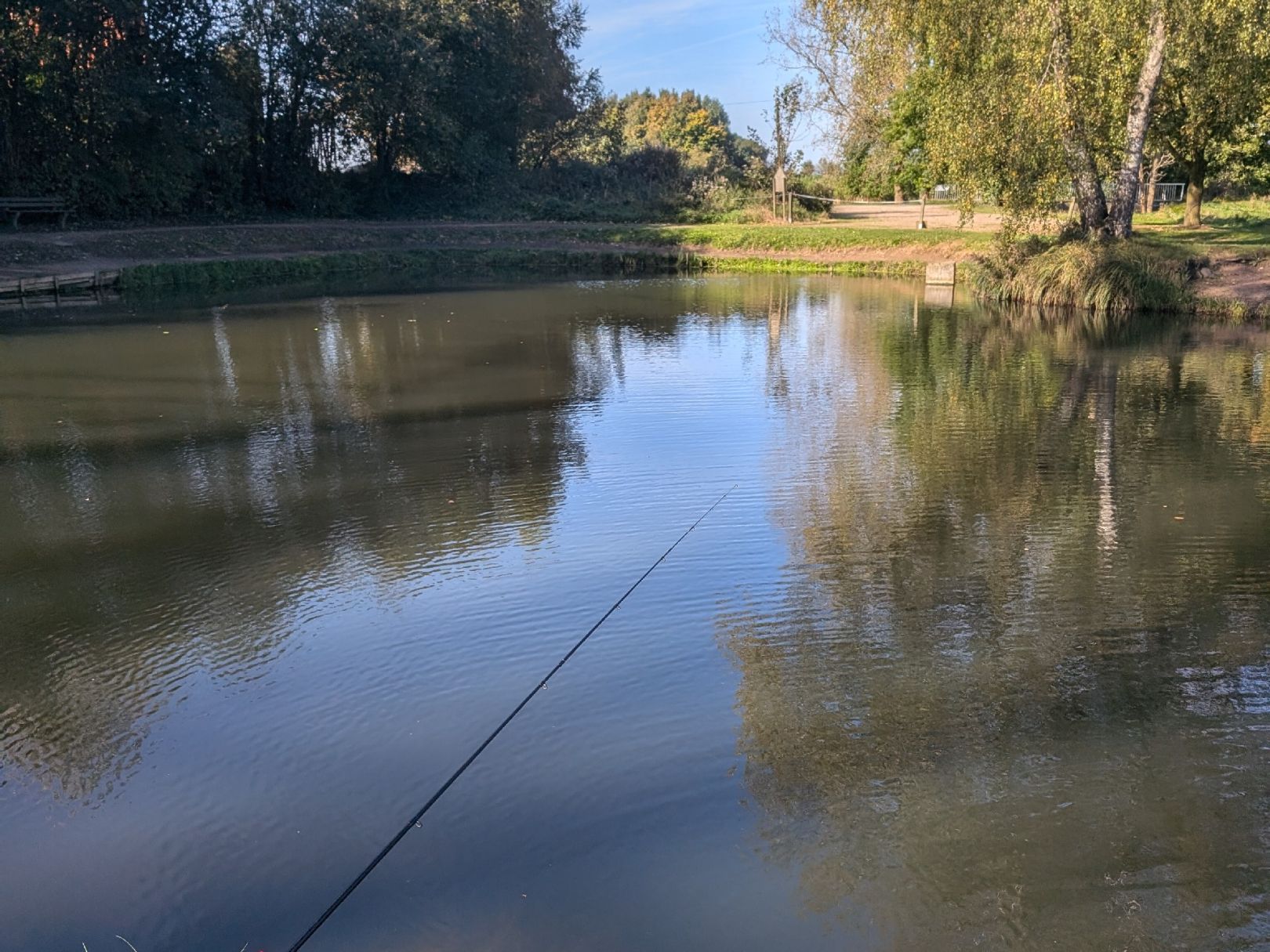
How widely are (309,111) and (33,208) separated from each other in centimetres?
1009

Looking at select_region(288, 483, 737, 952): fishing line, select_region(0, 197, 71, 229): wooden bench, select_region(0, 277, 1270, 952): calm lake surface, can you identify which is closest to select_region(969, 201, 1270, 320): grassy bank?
select_region(0, 277, 1270, 952): calm lake surface

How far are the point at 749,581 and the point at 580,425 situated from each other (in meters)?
4.36

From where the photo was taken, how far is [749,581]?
6090 millimetres

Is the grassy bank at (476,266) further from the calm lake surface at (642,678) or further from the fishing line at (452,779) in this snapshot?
the fishing line at (452,779)

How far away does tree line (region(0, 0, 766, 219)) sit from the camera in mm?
26844

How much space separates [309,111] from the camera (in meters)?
33.1

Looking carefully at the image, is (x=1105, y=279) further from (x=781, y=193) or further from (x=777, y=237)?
(x=781, y=193)

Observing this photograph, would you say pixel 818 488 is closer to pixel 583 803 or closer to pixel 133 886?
pixel 583 803

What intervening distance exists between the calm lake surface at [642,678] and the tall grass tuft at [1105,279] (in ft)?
26.4

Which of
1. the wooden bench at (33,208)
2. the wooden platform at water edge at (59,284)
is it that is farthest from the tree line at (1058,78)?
the wooden bench at (33,208)

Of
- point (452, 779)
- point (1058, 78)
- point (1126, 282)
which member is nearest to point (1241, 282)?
point (1126, 282)

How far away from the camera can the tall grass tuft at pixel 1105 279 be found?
17.6 meters

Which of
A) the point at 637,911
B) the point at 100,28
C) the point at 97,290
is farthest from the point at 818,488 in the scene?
the point at 100,28

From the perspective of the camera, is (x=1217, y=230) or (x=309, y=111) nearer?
(x=1217, y=230)
